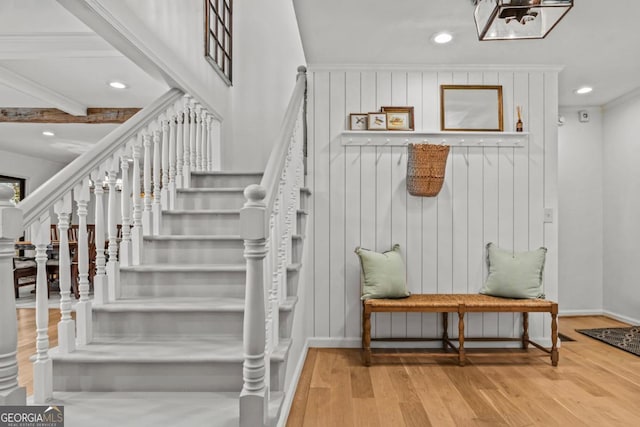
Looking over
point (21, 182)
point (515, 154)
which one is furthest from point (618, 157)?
point (21, 182)

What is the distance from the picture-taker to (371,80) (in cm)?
354

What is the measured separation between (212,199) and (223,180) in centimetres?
33

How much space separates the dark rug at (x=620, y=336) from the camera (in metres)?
3.40

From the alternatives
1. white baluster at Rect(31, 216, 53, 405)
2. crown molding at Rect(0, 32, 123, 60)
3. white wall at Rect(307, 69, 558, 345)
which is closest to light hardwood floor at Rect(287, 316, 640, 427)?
white wall at Rect(307, 69, 558, 345)

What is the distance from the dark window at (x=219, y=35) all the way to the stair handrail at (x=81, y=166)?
3.20 feet

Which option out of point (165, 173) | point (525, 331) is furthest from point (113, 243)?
point (525, 331)

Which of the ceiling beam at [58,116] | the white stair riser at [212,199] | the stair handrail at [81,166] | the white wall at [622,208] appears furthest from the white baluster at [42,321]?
the white wall at [622,208]

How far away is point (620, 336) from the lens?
12.2 ft

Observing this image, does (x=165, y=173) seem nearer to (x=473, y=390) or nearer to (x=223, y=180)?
(x=223, y=180)

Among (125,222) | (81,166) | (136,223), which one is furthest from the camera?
(136,223)

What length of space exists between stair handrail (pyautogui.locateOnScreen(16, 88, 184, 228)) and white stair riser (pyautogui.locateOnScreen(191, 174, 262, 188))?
2.31ft

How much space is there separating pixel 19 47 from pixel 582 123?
5.58 metres

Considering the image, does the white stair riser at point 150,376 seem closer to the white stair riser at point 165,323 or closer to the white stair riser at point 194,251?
the white stair riser at point 165,323

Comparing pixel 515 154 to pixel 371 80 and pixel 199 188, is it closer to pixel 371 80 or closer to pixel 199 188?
pixel 371 80
